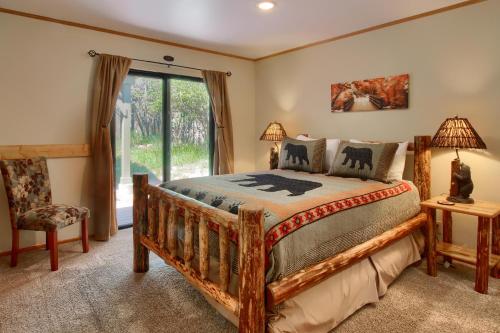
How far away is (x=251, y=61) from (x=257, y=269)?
3949 millimetres

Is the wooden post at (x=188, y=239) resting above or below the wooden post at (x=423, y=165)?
below

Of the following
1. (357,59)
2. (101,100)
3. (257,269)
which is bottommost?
(257,269)

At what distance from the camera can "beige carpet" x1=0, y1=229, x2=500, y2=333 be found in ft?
6.48

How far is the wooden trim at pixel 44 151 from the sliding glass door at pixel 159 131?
0.40 m

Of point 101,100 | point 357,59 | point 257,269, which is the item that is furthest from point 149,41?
point 257,269

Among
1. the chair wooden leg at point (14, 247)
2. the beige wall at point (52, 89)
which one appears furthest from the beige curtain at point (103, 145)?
the chair wooden leg at point (14, 247)

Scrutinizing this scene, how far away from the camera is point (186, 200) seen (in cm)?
211

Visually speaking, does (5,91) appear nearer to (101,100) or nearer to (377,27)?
(101,100)

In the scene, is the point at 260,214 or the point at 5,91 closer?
the point at 260,214

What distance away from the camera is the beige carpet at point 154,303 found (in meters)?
1.97

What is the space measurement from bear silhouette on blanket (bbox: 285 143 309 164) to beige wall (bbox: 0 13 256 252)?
6.49ft

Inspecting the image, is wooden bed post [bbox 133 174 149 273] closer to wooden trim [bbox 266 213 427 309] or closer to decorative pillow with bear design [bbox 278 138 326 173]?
wooden trim [bbox 266 213 427 309]

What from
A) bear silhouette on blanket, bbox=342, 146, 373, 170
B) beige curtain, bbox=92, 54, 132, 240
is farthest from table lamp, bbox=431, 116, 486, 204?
beige curtain, bbox=92, 54, 132, 240

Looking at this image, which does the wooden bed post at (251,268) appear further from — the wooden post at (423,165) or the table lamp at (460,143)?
the wooden post at (423,165)
